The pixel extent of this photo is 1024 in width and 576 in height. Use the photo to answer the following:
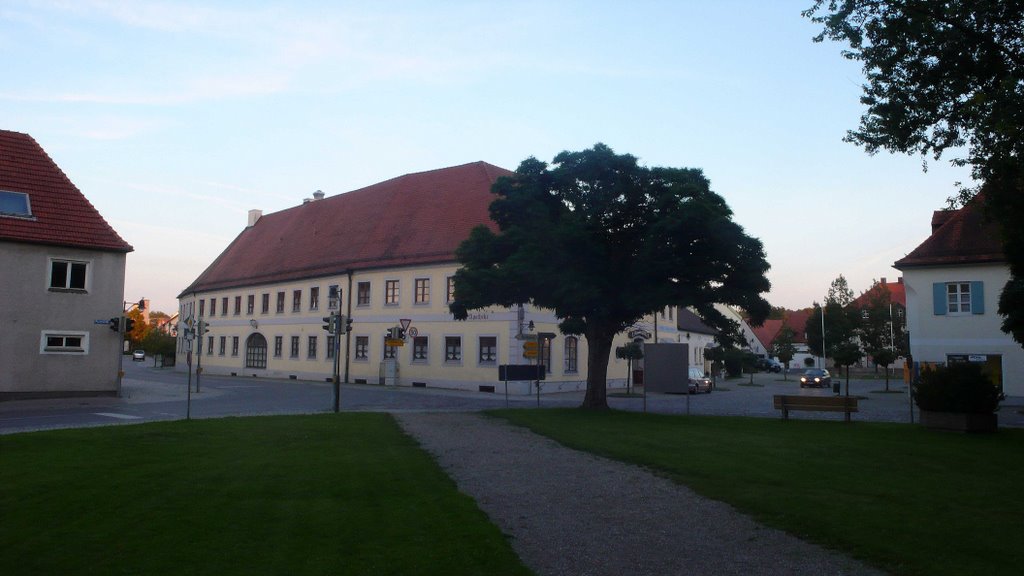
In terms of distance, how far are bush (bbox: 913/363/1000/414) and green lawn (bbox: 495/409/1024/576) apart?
75cm

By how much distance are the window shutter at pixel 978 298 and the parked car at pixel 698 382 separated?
13.2 metres

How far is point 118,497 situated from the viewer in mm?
8969

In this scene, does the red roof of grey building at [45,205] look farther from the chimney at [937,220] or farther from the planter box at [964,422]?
the chimney at [937,220]

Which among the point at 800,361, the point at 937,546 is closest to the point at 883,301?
the point at 800,361

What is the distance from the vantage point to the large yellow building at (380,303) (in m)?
38.3

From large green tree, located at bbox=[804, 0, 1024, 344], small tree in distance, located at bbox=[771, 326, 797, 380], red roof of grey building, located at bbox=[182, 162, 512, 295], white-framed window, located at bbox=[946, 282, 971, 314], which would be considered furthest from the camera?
small tree in distance, located at bbox=[771, 326, 797, 380]

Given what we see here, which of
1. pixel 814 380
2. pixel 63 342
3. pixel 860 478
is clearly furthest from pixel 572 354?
pixel 860 478

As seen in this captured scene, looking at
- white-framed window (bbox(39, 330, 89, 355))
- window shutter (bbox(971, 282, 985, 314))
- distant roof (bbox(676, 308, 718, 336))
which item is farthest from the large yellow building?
→ window shutter (bbox(971, 282, 985, 314))

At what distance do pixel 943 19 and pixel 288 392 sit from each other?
91.2 feet

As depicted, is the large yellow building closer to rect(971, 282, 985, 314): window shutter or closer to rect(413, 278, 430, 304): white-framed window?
rect(413, 278, 430, 304): white-framed window

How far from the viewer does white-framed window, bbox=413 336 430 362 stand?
40.0 metres

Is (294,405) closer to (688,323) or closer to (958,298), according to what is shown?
(958,298)

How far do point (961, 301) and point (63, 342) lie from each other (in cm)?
3779

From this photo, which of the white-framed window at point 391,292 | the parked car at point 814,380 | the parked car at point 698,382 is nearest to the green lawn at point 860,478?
the parked car at point 698,382
